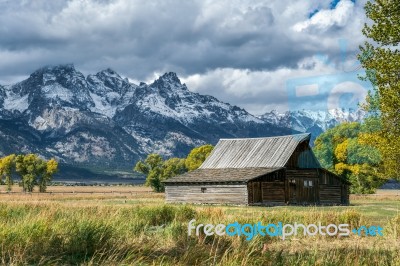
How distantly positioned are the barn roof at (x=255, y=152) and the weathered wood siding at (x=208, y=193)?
3.86m

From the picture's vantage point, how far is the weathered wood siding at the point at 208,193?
4769 cm

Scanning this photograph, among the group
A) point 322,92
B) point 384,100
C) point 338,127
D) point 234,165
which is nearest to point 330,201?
point 234,165

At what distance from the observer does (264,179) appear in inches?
1911

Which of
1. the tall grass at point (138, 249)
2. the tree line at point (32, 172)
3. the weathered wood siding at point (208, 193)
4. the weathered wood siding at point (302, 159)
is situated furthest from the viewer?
the tree line at point (32, 172)

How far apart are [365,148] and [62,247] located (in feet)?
167

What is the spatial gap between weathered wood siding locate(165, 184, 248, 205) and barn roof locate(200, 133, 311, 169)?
3859 millimetres

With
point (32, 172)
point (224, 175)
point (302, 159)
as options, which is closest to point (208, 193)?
point (224, 175)

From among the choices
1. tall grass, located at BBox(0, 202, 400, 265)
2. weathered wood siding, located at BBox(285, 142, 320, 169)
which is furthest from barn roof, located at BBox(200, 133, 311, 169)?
tall grass, located at BBox(0, 202, 400, 265)

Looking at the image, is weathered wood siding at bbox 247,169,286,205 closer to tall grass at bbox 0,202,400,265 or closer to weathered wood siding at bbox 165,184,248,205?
weathered wood siding at bbox 165,184,248,205

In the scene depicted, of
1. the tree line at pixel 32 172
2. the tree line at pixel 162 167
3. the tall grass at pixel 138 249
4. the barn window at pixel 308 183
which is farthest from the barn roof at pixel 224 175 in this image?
the tree line at pixel 32 172

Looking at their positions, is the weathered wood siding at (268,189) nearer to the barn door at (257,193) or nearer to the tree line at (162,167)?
the barn door at (257,193)

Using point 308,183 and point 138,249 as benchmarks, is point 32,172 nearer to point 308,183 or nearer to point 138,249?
point 308,183

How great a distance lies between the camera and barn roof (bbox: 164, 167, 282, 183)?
47.6m

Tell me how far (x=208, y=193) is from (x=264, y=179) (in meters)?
5.60
